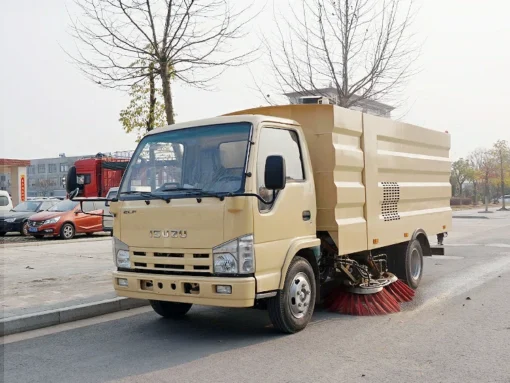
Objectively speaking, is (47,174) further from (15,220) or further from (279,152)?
(279,152)

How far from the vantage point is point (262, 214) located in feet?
18.3

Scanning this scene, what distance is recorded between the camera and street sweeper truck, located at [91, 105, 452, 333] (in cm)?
548

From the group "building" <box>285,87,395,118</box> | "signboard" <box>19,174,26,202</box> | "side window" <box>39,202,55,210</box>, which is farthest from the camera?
"signboard" <box>19,174,26,202</box>

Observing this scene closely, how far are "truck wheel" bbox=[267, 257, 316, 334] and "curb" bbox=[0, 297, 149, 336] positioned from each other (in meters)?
2.71

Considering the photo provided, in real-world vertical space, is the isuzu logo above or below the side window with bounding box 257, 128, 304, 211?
below

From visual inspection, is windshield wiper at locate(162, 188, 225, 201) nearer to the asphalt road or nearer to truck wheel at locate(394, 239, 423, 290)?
the asphalt road

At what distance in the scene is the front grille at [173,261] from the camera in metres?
5.56

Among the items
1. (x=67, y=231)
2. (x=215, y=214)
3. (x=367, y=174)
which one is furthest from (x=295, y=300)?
(x=67, y=231)

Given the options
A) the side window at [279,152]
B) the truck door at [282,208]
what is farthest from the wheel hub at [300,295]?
the side window at [279,152]

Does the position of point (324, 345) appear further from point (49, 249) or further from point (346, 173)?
point (49, 249)

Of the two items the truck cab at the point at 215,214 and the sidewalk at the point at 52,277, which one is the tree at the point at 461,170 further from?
the truck cab at the point at 215,214

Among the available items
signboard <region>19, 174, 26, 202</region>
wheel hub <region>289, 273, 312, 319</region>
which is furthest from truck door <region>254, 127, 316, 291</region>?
signboard <region>19, 174, 26, 202</region>

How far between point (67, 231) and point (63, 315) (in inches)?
481

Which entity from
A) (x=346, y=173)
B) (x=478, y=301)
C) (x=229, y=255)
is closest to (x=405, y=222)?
(x=478, y=301)
